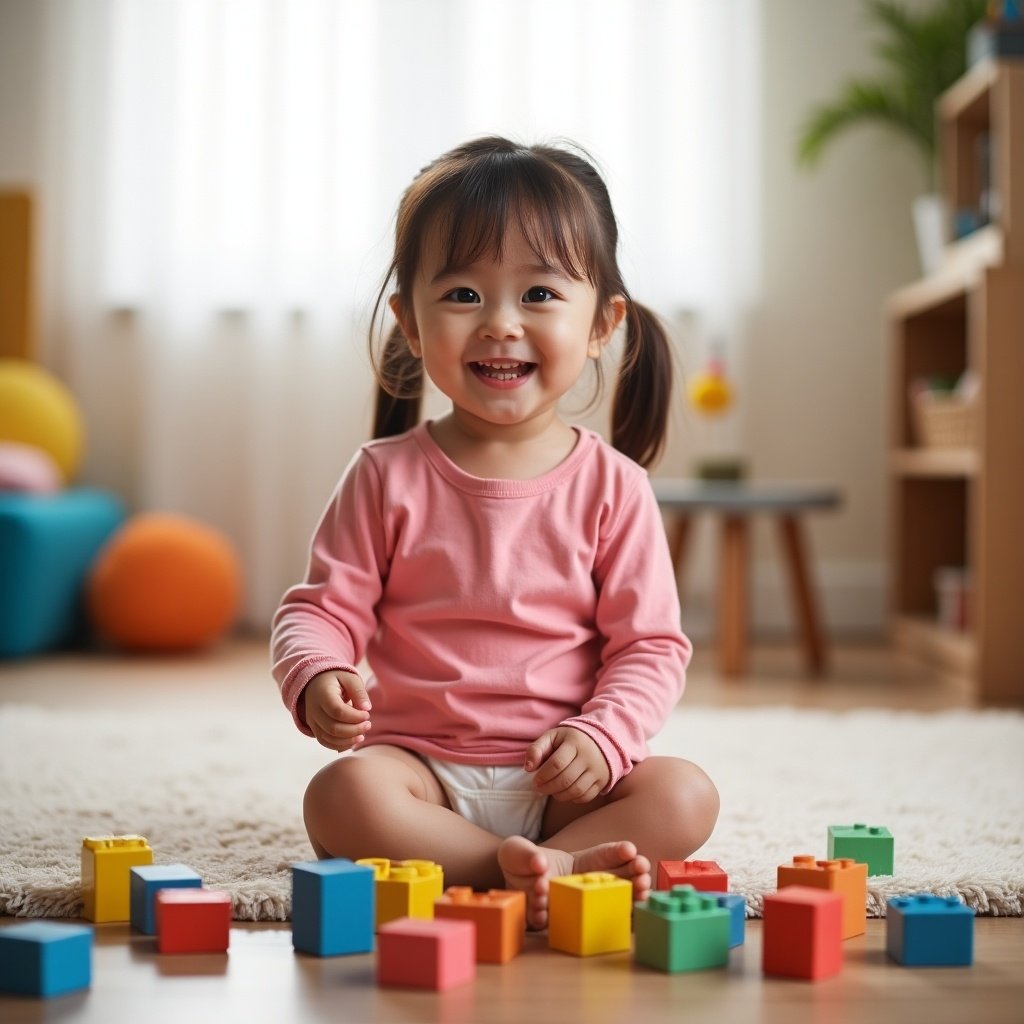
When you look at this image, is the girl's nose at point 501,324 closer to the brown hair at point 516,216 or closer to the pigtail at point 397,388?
the brown hair at point 516,216

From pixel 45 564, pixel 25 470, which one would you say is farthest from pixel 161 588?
pixel 25 470

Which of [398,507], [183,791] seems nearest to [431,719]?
[398,507]

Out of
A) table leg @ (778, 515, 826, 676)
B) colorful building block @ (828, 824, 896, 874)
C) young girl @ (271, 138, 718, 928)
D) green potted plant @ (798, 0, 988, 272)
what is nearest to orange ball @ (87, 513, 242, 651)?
table leg @ (778, 515, 826, 676)

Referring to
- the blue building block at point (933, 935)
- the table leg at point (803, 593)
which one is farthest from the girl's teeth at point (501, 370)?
the table leg at point (803, 593)

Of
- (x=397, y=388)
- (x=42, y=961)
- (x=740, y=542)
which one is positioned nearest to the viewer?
(x=42, y=961)

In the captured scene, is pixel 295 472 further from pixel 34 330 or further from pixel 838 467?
pixel 838 467

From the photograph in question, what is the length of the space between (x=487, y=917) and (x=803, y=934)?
195 millimetres

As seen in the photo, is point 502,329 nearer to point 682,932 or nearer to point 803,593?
point 682,932

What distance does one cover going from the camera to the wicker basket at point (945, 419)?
250 centimetres

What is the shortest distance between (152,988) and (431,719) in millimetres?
347

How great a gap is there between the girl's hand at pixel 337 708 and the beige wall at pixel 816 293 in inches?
91.1

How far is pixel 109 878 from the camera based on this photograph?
1016mm

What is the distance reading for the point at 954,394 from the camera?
104 inches

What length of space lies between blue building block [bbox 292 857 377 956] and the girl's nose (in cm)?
43
